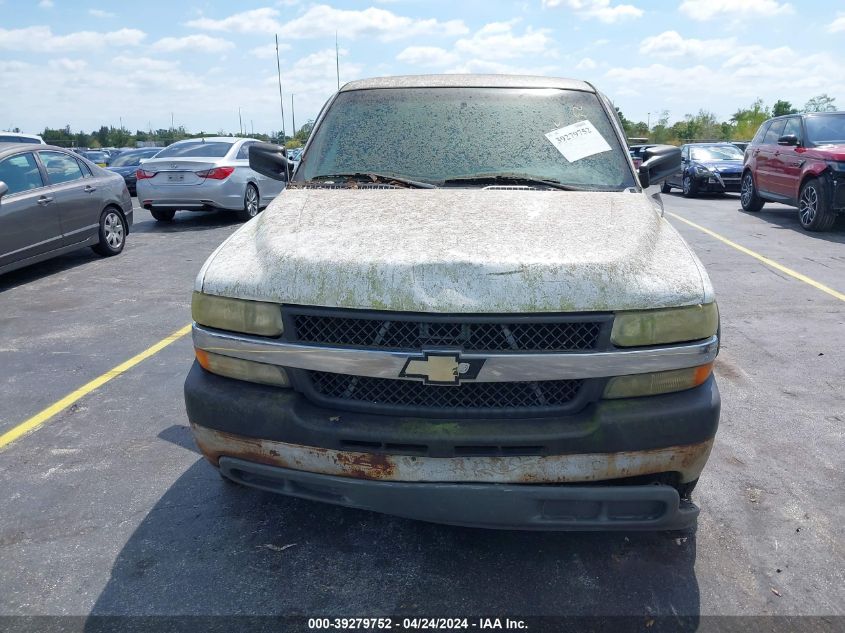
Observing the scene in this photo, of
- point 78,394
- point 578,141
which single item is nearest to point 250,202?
point 78,394

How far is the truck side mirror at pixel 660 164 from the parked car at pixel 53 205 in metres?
6.51

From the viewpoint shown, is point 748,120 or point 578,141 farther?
point 748,120

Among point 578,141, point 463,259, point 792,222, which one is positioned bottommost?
point 792,222

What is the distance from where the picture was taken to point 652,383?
238cm

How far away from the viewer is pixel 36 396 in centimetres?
457

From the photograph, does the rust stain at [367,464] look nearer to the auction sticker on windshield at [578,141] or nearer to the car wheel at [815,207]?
the auction sticker on windshield at [578,141]

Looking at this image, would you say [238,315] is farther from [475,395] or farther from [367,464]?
[475,395]

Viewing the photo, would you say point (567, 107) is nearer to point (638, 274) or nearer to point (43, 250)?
point (638, 274)

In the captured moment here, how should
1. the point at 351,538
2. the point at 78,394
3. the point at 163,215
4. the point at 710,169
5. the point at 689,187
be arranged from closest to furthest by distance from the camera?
the point at 351,538 < the point at 78,394 < the point at 163,215 < the point at 710,169 < the point at 689,187

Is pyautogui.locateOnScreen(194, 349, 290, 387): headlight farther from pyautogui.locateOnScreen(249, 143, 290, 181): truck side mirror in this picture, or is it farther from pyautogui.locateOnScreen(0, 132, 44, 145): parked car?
pyautogui.locateOnScreen(0, 132, 44, 145): parked car

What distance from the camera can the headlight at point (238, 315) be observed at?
8.10 feet

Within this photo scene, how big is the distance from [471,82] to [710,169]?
15.6m

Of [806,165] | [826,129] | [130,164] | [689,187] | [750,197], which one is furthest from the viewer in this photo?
[130,164]

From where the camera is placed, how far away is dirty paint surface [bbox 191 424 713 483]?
235 centimetres
